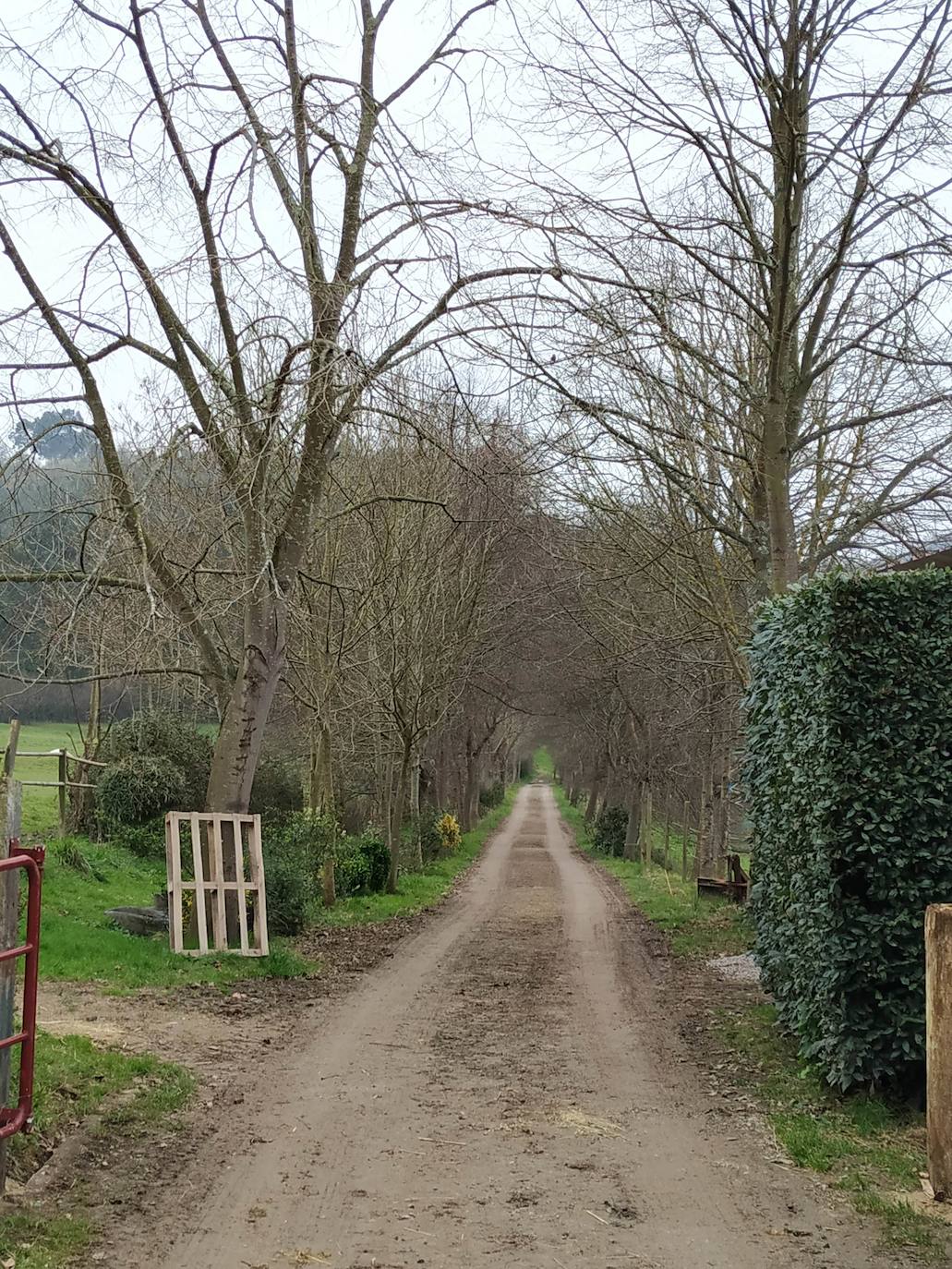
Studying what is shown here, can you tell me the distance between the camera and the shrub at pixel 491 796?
55.8 metres

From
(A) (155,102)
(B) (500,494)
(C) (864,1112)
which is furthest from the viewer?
(B) (500,494)

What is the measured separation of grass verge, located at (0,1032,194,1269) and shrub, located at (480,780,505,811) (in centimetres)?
4701

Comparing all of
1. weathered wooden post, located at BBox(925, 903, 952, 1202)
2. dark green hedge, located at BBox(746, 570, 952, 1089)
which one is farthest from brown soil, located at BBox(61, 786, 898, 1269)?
dark green hedge, located at BBox(746, 570, 952, 1089)

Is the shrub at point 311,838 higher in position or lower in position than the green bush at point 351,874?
higher

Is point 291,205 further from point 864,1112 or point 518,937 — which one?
point 518,937

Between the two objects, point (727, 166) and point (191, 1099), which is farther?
point (727, 166)

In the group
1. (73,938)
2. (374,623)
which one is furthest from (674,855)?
(73,938)

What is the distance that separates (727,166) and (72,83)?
6017 mm

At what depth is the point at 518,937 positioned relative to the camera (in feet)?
53.0

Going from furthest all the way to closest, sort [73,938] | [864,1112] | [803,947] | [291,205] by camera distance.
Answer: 1. [73,938]
2. [291,205]
3. [803,947]
4. [864,1112]

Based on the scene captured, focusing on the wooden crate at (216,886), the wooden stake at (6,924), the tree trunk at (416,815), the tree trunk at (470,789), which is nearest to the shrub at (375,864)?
the tree trunk at (416,815)

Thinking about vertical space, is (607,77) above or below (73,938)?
above

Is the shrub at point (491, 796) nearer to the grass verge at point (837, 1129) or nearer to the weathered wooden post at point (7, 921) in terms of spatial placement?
the grass verge at point (837, 1129)

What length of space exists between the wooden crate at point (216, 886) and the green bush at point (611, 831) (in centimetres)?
2643
